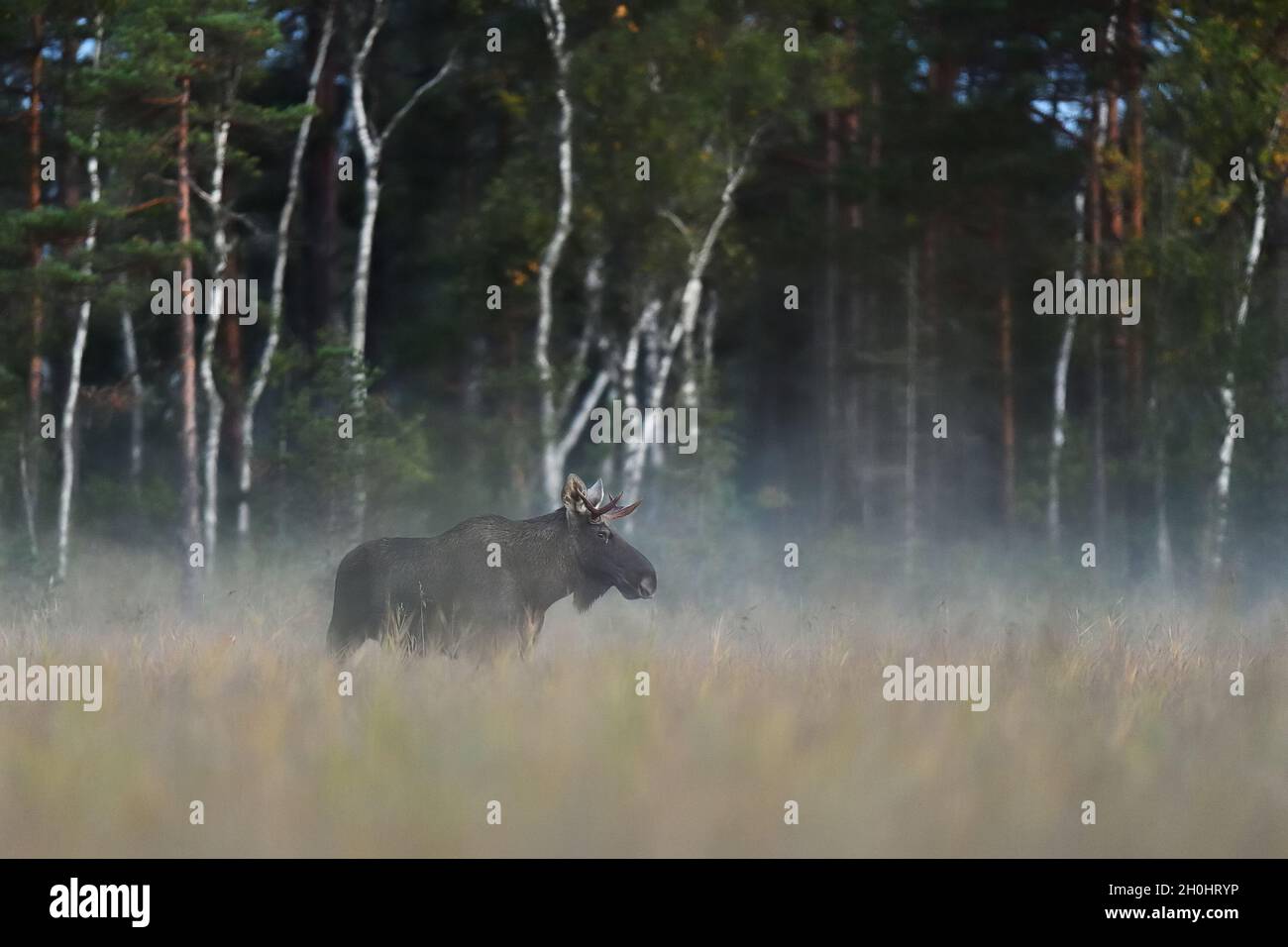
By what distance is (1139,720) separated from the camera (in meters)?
8.33

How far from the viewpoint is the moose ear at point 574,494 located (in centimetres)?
1022

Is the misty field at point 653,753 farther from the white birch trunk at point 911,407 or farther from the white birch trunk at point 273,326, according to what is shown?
the white birch trunk at point 911,407

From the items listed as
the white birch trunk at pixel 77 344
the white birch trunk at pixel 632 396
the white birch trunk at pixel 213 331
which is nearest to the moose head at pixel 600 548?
the white birch trunk at pixel 213 331

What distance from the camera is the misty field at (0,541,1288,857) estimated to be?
6445mm

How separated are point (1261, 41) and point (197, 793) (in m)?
17.2

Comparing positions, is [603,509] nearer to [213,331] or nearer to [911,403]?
[213,331]

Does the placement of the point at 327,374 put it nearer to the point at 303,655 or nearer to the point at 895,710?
the point at 303,655

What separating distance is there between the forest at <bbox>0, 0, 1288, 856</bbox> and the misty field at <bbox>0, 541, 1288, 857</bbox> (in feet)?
0.56

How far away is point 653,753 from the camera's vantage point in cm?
732

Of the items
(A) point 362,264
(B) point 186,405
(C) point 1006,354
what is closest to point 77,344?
(B) point 186,405

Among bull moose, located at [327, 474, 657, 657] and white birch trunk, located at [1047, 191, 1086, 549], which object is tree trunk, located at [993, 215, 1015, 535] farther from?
bull moose, located at [327, 474, 657, 657]

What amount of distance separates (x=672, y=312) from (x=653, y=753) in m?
16.9

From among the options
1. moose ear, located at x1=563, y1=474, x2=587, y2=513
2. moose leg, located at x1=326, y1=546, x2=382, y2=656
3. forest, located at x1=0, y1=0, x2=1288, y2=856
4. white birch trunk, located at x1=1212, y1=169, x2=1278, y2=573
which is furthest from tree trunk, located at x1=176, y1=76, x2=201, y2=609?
white birch trunk, located at x1=1212, y1=169, x2=1278, y2=573

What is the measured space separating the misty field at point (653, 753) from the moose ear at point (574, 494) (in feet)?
3.52
